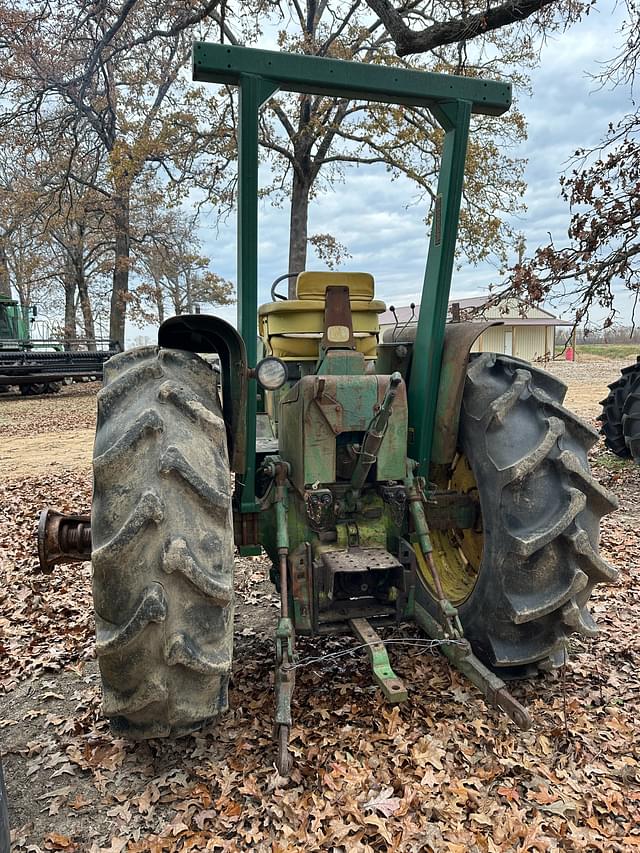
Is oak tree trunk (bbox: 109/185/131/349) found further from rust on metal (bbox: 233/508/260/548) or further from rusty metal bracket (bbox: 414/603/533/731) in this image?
rusty metal bracket (bbox: 414/603/533/731)

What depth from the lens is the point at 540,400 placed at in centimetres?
315

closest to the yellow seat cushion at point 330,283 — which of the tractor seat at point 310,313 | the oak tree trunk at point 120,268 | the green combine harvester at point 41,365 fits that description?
the tractor seat at point 310,313

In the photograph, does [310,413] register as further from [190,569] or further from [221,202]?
[221,202]

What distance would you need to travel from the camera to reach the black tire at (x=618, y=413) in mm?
8750

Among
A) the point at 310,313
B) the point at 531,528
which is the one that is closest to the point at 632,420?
the point at 310,313

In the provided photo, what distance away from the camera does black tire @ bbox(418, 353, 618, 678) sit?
9.41 feet

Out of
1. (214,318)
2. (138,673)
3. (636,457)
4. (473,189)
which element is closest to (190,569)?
(138,673)

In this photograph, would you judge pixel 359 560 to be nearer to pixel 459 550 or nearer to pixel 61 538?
pixel 459 550

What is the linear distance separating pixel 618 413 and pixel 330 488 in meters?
6.93

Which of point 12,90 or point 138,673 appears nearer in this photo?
point 138,673

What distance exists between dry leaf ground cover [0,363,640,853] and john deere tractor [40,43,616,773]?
255 mm

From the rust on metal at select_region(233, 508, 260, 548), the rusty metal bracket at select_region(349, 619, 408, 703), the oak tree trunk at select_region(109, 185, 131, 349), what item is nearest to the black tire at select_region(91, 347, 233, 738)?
the rusty metal bracket at select_region(349, 619, 408, 703)

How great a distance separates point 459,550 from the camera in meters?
3.99

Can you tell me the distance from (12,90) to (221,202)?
18.0ft
